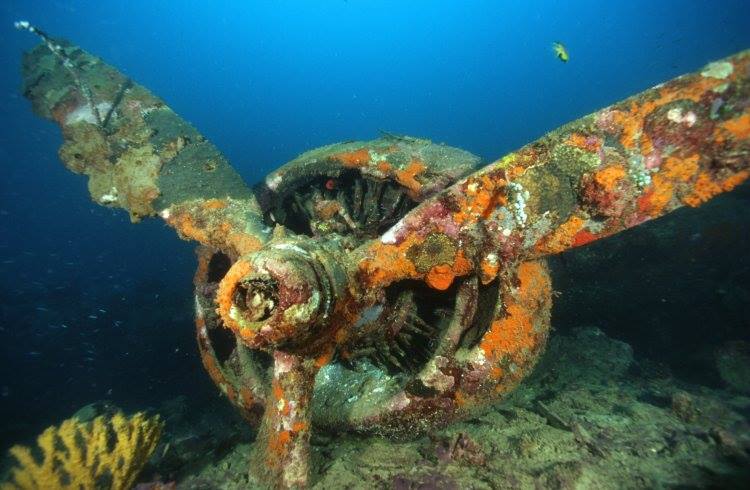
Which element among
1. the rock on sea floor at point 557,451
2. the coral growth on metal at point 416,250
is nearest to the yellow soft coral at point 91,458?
the rock on sea floor at point 557,451

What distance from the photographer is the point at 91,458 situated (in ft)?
12.7

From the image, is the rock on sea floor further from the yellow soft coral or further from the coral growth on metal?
the yellow soft coral

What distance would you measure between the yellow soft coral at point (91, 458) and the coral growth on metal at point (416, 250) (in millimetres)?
898

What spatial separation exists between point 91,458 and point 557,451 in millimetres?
4218

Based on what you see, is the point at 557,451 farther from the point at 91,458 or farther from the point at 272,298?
the point at 91,458

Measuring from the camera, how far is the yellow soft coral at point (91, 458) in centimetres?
378

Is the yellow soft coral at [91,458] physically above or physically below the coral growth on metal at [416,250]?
below

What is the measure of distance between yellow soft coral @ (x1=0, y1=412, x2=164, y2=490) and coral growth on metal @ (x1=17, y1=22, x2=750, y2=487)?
0.90 meters

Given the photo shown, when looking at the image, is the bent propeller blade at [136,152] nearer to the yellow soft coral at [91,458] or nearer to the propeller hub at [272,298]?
the propeller hub at [272,298]

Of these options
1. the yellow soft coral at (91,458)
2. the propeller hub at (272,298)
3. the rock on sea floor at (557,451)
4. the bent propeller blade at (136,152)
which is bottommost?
the yellow soft coral at (91,458)

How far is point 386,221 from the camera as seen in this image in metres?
5.12

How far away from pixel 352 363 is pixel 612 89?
13764 centimetres

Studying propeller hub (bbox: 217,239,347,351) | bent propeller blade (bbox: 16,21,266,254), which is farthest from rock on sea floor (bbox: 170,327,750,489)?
bent propeller blade (bbox: 16,21,266,254)

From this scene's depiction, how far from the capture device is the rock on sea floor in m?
3.02
